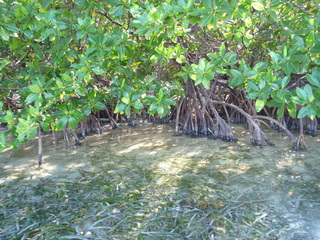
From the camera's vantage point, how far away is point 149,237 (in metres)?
1.83

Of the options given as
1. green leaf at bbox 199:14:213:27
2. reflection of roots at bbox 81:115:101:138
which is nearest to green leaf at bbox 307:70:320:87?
green leaf at bbox 199:14:213:27

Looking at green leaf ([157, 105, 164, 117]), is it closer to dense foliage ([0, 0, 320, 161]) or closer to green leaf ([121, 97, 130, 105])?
dense foliage ([0, 0, 320, 161])

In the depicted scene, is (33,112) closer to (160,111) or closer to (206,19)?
(160,111)

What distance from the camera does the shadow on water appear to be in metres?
1.90

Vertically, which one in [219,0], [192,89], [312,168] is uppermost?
[219,0]

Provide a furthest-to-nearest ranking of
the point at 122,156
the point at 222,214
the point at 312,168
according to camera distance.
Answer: the point at 122,156
the point at 312,168
the point at 222,214

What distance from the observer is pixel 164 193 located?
238 centimetres

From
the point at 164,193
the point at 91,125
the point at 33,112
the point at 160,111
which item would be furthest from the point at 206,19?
the point at 91,125

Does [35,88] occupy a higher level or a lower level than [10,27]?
lower

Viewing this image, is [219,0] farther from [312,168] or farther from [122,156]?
[122,156]

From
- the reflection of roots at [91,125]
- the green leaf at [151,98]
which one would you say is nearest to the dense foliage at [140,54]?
the green leaf at [151,98]

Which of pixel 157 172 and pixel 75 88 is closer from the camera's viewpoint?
pixel 75 88

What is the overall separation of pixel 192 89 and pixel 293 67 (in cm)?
214

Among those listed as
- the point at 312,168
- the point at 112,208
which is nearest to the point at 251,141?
the point at 312,168
